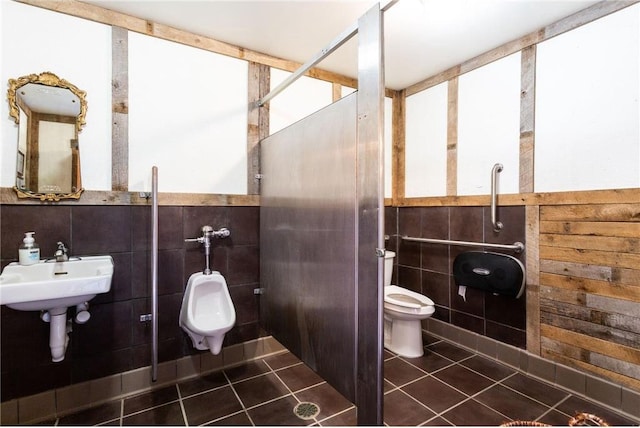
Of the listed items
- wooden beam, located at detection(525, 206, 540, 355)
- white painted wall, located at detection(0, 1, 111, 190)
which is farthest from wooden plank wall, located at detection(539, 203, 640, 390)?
white painted wall, located at detection(0, 1, 111, 190)

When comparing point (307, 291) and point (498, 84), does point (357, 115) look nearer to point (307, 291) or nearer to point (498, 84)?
point (307, 291)

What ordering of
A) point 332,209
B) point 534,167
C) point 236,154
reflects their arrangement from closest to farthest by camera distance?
point 332,209 → point 534,167 → point 236,154

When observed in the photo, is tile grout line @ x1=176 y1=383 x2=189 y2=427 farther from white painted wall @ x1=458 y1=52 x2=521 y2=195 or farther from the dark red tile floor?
white painted wall @ x1=458 y1=52 x2=521 y2=195

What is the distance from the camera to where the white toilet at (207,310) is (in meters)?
1.91

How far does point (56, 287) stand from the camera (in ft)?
4.57

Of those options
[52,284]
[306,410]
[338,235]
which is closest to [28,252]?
[52,284]

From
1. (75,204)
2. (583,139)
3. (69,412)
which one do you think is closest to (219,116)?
(75,204)

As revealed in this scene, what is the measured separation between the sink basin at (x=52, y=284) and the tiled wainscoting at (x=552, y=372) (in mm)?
2567

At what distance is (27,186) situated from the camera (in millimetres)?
1694

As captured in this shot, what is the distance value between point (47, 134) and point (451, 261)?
2.95 meters

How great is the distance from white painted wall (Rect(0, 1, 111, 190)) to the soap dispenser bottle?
31cm

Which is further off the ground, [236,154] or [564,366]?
[236,154]

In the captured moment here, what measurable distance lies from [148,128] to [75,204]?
2.05ft

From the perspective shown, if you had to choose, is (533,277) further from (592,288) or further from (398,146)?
(398,146)
